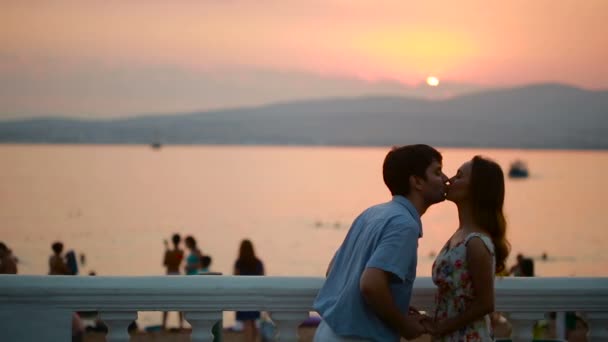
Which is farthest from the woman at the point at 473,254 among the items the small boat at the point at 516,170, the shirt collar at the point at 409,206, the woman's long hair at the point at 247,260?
the small boat at the point at 516,170

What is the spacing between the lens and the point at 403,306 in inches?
196

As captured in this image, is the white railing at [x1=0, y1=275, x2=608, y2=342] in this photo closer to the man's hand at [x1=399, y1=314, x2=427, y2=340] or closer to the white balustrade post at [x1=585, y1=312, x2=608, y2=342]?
the man's hand at [x1=399, y1=314, x2=427, y2=340]

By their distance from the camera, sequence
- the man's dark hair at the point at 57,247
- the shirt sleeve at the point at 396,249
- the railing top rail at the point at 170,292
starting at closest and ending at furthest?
the shirt sleeve at the point at 396,249, the railing top rail at the point at 170,292, the man's dark hair at the point at 57,247

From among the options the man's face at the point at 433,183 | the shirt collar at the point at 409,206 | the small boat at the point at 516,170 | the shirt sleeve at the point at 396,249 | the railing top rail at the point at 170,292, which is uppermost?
the small boat at the point at 516,170

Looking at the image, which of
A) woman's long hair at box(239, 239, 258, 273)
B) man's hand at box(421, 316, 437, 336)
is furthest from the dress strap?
woman's long hair at box(239, 239, 258, 273)

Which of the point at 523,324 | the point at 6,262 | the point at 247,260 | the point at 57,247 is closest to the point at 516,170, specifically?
the point at 57,247

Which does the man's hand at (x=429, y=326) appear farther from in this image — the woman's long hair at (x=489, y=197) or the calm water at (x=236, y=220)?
the calm water at (x=236, y=220)

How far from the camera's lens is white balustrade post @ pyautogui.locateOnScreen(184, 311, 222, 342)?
5566mm

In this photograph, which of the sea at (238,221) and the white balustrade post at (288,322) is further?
the sea at (238,221)

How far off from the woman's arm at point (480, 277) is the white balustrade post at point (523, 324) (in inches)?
33.6

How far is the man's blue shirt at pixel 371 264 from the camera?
4770 millimetres

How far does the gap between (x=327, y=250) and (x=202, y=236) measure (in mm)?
13628

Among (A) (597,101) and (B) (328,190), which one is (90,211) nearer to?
(B) (328,190)

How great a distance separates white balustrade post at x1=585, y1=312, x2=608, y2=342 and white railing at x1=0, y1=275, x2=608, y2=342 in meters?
0.96
